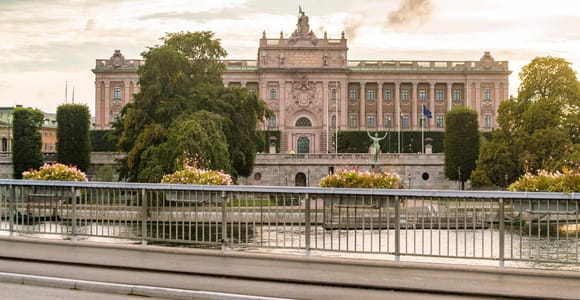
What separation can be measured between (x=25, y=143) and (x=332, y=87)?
177 ft

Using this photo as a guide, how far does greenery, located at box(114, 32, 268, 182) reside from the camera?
45.7 meters

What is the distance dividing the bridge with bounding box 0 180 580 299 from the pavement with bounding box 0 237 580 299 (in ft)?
0.07

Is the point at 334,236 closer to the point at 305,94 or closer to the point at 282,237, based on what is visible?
the point at 282,237

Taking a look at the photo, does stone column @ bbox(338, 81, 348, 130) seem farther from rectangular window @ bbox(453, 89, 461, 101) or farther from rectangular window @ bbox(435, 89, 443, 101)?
rectangular window @ bbox(453, 89, 461, 101)

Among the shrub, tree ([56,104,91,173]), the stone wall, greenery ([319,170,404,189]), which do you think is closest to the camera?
the shrub

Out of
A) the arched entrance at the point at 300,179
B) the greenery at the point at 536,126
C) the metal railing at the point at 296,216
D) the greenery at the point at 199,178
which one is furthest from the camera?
the arched entrance at the point at 300,179

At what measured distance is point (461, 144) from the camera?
71.2m

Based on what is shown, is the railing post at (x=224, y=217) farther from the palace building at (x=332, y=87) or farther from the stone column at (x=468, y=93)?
the stone column at (x=468, y=93)

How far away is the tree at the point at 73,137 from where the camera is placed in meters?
73.1

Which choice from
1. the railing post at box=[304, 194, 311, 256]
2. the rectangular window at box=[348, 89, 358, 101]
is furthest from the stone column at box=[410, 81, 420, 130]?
the railing post at box=[304, 194, 311, 256]

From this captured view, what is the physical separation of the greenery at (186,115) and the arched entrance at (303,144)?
204 ft

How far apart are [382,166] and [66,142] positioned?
1181 inches

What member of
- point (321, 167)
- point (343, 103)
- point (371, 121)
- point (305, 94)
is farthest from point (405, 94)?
point (321, 167)

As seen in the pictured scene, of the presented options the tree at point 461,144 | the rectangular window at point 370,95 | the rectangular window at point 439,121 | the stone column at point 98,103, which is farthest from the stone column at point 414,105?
the stone column at point 98,103
